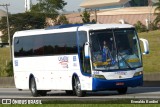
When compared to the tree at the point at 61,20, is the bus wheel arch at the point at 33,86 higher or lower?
higher

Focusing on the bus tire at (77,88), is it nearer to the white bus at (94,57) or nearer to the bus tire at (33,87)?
the white bus at (94,57)

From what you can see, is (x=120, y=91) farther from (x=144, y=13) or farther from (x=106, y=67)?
(x=144, y=13)

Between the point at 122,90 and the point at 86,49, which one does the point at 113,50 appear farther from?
the point at 122,90

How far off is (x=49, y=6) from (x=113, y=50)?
115 metres

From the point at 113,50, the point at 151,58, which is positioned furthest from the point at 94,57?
the point at 151,58

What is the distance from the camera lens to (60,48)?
1150 inches

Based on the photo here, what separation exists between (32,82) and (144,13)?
128 m

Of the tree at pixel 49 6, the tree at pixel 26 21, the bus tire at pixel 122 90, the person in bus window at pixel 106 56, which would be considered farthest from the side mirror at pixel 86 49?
the tree at pixel 49 6

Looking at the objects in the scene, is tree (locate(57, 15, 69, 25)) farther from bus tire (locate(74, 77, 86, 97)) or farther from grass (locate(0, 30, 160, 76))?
bus tire (locate(74, 77, 86, 97))

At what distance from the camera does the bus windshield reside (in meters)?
27.1

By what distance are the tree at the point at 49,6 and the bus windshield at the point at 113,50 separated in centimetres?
10922

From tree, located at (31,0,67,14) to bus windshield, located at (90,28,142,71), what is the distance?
109m

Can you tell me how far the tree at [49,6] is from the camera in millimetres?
138250

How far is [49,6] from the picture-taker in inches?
5556
